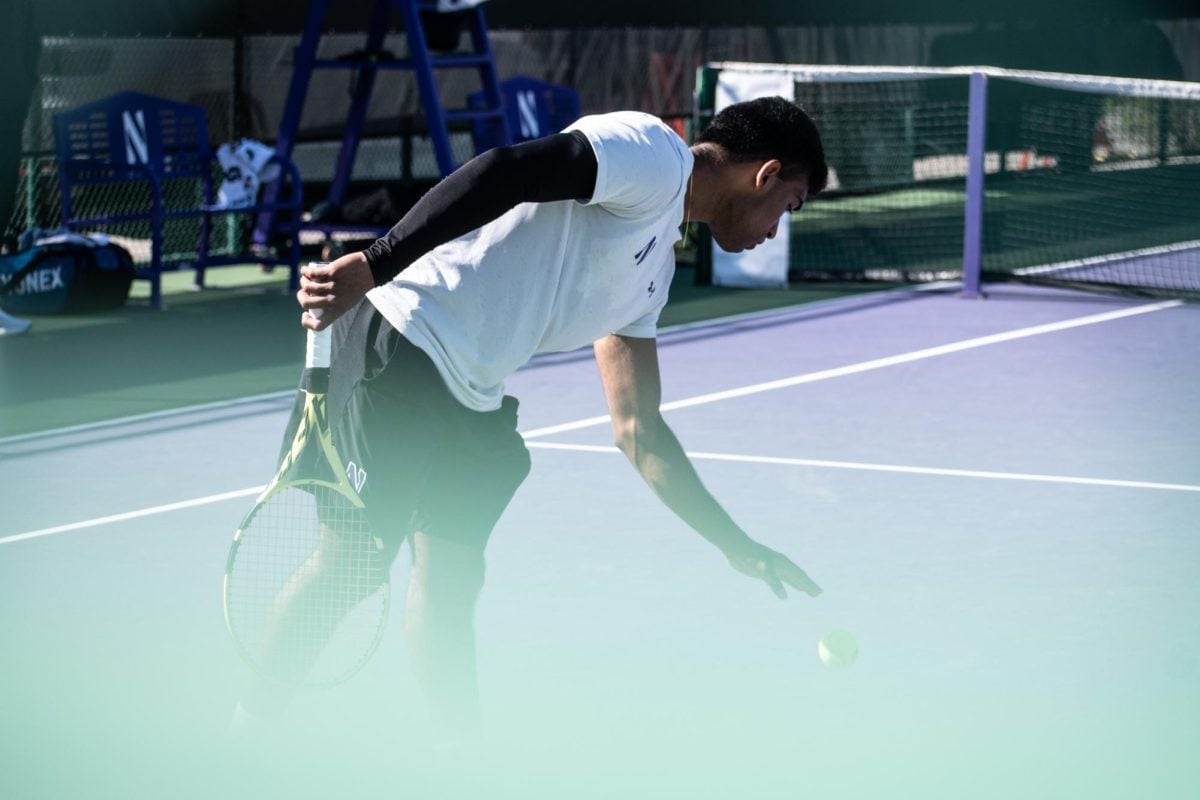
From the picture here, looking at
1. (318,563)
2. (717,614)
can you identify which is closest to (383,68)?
(717,614)

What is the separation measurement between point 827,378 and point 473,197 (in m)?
6.50

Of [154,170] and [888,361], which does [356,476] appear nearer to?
[888,361]

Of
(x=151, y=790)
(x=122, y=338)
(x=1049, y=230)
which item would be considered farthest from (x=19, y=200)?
(x=151, y=790)

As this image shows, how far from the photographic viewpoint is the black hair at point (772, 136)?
356cm

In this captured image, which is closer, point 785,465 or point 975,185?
point 785,465

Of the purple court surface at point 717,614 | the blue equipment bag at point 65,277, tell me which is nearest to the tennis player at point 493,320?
the purple court surface at point 717,614

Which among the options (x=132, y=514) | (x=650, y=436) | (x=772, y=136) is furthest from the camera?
(x=132, y=514)

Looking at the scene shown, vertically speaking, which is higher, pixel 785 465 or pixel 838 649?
pixel 838 649

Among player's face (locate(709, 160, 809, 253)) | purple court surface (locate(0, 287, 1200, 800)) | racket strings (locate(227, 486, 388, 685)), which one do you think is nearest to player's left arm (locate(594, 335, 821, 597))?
player's face (locate(709, 160, 809, 253))

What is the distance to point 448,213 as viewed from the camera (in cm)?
317

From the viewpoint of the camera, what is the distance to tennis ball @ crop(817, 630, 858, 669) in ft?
15.0

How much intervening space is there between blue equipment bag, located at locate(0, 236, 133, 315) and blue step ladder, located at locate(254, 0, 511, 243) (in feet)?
4.72

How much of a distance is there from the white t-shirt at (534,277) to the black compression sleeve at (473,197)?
20 centimetres

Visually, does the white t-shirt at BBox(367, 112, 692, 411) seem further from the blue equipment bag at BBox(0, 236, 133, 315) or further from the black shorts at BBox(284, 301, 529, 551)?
the blue equipment bag at BBox(0, 236, 133, 315)
